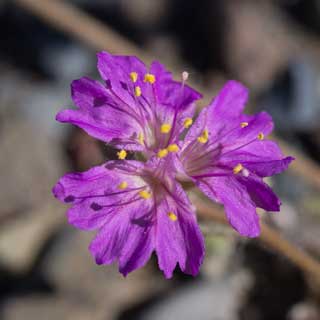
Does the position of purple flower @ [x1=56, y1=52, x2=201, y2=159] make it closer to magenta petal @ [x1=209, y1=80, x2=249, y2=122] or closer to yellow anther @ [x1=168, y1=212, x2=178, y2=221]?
magenta petal @ [x1=209, y1=80, x2=249, y2=122]

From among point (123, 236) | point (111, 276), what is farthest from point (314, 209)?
point (123, 236)

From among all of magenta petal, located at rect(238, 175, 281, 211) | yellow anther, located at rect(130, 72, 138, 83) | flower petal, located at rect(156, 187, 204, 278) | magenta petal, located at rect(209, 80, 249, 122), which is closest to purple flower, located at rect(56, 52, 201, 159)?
yellow anther, located at rect(130, 72, 138, 83)

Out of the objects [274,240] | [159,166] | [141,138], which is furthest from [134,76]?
[274,240]

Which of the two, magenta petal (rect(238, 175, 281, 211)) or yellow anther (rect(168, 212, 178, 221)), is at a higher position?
magenta petal (rect(238, 175, 281, 211))

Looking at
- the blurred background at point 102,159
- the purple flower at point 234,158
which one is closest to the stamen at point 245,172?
the purple flower at point 234,158

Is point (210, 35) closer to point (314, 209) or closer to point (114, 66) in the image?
point (314, 209)

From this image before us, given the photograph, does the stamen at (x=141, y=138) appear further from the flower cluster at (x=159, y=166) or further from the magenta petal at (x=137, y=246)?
the magenta petal at (x=137, y=246)

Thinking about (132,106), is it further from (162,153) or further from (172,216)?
(172,216)
